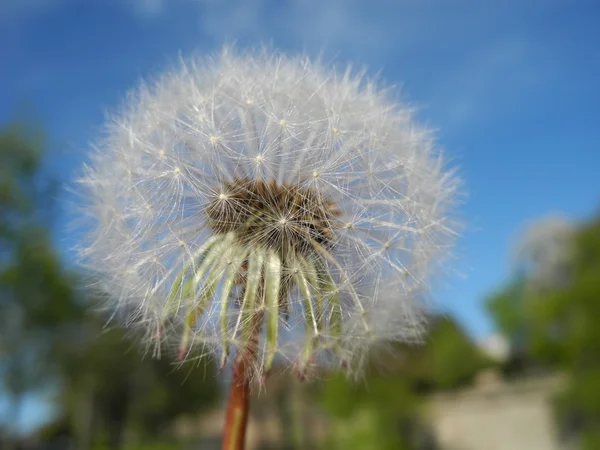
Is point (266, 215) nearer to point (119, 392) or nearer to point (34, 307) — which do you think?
point (34, 307)

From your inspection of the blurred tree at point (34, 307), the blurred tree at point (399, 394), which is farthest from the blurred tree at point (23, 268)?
the blurred tree at point (399, 394)

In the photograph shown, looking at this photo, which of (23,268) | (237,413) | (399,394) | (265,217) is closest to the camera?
(237,413)

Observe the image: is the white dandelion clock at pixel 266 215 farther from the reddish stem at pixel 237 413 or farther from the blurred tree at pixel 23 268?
the blurred tree at pixel 23 268

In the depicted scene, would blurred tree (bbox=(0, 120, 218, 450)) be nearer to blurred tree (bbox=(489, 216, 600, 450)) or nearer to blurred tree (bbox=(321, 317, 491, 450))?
blurred tree (bbox=(321, 317, 491, 450))

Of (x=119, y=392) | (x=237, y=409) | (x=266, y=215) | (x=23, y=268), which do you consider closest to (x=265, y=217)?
(x=266, y=215)

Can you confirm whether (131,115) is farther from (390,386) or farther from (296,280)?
(390,386)

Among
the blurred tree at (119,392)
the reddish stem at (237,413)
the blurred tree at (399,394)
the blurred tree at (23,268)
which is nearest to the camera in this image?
the reddish stem at (237,413)

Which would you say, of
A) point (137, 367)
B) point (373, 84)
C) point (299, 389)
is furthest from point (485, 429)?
point (373, 84)

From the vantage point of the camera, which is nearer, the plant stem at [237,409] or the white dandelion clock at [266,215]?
the plant stem at [237,409]
